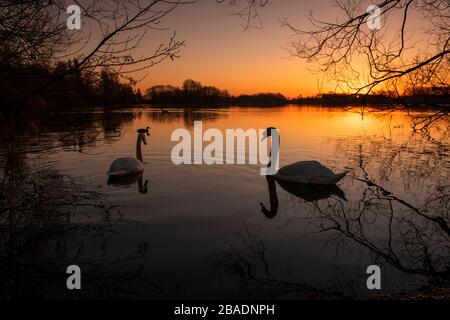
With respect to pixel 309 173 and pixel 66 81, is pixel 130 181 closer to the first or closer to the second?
pixel 309 173

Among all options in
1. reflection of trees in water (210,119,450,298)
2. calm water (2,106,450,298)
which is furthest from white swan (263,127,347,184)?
reflection of trees in water (210,119,450,298)

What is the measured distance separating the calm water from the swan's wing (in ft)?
1.18

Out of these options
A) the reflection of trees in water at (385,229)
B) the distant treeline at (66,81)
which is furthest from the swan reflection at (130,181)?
the distant treeline at (66,81)

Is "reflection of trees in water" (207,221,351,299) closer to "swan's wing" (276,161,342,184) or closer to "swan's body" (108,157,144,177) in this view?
"swan's wing" (276,161,342,184)

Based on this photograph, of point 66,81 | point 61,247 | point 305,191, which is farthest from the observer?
point 305,191

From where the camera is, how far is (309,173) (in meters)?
11.2

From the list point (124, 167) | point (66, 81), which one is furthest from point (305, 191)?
point (66, 81)

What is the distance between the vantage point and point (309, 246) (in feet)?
23.2

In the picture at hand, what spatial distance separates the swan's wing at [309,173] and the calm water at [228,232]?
0.36 metres

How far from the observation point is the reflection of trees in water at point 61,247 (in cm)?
518

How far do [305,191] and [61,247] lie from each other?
7.20m

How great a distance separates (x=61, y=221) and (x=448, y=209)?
9.43 m

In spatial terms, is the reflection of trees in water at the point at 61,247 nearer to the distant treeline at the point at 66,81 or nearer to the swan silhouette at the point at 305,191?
the distant treeline at the point at 66,81
